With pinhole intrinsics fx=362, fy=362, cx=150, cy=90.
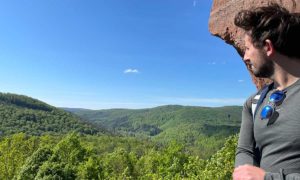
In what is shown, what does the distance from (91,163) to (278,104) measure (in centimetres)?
3767

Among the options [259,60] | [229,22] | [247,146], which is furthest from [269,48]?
[229,22]

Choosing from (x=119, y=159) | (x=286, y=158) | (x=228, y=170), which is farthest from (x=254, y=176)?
(x=119, y=159)

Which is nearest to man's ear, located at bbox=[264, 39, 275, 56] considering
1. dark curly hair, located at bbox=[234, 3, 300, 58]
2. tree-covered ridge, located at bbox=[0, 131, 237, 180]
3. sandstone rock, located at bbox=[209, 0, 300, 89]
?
dark curly hair, located at bbox=[234, 3, 300, 58]

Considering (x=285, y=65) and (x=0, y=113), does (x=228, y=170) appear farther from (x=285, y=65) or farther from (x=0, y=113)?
(x=0, y=113)

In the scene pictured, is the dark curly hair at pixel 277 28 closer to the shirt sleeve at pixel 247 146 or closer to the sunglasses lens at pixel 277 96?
the sunglasses lens at pixel 277 96

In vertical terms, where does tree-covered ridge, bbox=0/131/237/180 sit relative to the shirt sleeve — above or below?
below

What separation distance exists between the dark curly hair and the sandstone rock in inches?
149

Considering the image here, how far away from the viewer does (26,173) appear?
3203 cm

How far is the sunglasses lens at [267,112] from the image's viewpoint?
2.54 metres

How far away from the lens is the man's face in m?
2.68

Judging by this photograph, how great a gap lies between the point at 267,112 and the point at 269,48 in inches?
18.6

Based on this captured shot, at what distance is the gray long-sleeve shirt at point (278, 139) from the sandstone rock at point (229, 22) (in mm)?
3999

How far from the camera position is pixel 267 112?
2.55 m

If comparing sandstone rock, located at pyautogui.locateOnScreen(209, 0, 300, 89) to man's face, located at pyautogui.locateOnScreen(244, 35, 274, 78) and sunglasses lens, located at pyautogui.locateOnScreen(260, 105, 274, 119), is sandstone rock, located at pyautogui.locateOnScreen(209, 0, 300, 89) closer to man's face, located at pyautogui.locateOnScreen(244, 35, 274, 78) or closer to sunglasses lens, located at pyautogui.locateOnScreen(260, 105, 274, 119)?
man's face, located at pyautogui.locateOnScreen(244, 35, 274, 78)
